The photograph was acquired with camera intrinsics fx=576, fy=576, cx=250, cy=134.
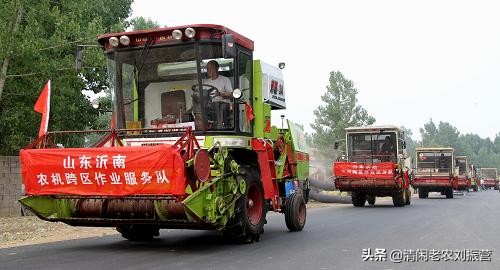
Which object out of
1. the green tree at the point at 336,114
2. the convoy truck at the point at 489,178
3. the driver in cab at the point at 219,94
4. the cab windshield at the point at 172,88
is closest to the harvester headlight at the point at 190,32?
the cab windshield at the point at 172,88

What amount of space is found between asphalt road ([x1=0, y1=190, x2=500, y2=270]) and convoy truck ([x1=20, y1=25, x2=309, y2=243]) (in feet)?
1.56

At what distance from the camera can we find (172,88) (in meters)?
9.91

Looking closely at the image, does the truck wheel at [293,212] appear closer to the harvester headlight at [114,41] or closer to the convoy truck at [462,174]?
the harvester headlight at [114,41]

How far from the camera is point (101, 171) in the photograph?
337 inches

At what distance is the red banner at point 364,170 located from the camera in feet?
72.1

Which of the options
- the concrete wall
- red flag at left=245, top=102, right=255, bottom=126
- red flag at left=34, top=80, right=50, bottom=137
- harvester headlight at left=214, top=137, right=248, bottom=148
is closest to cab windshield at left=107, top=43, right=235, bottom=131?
harvester headlight at left=214, top=137, right=248, bottom=148

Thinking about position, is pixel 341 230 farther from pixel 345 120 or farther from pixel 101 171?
pixel 345 120

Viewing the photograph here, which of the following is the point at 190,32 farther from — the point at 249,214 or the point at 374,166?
the point at 374,166

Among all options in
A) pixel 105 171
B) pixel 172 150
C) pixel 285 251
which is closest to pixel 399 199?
pixel 285 251

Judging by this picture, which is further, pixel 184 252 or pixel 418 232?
pixel 418 232

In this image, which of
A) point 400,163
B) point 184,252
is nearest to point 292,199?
point 184,252

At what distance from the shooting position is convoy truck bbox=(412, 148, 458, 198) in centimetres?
3297

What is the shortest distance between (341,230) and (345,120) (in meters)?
52.6

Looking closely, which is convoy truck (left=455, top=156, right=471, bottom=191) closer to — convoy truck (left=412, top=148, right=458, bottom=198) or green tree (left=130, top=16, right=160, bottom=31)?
convoy truck (left=412, top=148, right=458, bottom=198)
